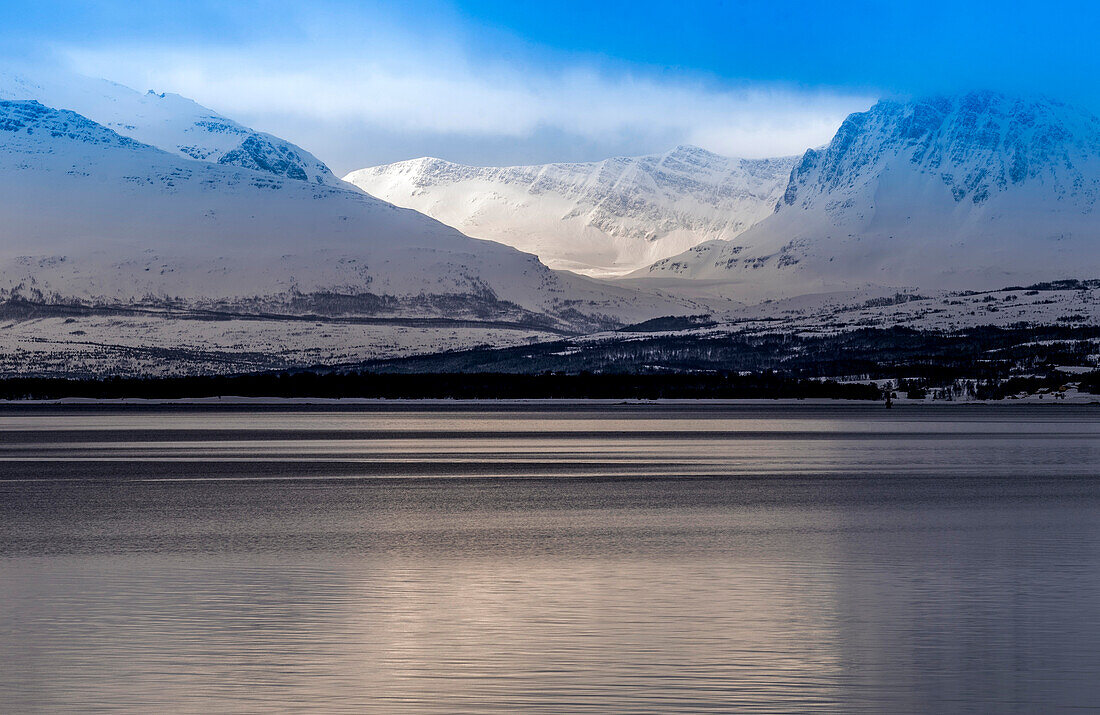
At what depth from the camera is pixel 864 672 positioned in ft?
81.8

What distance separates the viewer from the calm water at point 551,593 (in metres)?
23.8

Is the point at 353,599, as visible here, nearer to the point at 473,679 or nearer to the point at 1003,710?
the point at 473,679

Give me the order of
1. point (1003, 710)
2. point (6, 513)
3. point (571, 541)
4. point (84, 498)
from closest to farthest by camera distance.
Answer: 1. point (1003, 710)
2. point (571, 541)
3. point (6, 513)
4. point (84, 498)

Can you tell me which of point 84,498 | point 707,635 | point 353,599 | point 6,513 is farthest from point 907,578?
point 84,498

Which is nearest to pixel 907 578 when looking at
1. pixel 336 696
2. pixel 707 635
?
pixel 707 635

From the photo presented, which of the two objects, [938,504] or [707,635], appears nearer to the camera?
[707,635]

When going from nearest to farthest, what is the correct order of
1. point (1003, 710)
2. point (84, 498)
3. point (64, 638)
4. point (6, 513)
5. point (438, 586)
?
point (1003, 710) < point (64, 638) < point (438, 586) < point (6, 513) < point (84, 498)

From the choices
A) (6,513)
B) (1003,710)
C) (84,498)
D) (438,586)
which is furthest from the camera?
(84,498)

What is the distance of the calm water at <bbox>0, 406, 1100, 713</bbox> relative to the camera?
23.8 meters

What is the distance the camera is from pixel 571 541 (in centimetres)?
4491

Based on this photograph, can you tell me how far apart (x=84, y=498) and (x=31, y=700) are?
4009cm

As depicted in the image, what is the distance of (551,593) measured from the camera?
111 ft

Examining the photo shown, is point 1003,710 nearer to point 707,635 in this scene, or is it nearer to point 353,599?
point 707,635

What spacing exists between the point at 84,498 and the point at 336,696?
41024mm
